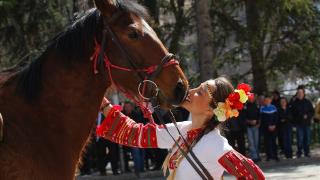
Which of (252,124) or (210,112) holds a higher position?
(210,112)

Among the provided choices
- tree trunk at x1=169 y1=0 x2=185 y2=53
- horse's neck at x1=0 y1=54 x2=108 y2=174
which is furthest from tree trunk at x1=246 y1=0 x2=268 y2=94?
horse's neck at x1=0 y1=54 x2=108 y2=174

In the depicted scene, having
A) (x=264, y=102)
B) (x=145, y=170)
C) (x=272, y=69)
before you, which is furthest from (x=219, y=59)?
(x=145, y=170)

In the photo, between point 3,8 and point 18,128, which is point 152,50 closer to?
point 18,128

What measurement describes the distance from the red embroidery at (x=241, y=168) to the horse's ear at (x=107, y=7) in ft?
3.71

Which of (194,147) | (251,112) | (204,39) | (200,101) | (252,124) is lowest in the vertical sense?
(252,124)

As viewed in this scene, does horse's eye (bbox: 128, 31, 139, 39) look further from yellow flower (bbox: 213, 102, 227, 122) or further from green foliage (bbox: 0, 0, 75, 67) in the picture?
green foliage (bbox: 0, 0, 75, 67)

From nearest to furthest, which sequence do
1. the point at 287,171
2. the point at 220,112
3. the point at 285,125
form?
the point at 220,112
the point at 287,171
the point at 285,125

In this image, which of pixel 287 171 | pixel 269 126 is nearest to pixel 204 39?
pixel 269 126

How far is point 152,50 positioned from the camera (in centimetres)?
361

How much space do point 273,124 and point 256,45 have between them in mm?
3032

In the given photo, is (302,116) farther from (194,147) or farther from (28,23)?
(194,147)

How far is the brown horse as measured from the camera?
3.43 metres

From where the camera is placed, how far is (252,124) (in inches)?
600

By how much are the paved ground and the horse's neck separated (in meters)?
8.98
